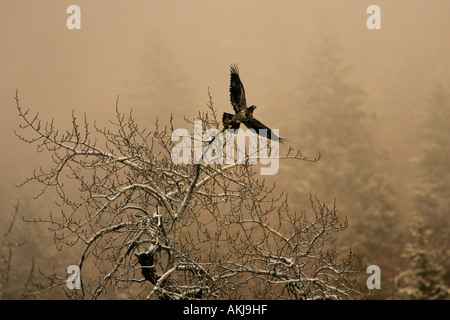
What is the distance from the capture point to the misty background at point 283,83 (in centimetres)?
3288

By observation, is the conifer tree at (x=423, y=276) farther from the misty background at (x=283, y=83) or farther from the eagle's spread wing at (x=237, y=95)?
the eagle's spread wing at (x=237, y=95)

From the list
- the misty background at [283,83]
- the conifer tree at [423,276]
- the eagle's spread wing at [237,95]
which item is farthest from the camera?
the misty background at [283,83]

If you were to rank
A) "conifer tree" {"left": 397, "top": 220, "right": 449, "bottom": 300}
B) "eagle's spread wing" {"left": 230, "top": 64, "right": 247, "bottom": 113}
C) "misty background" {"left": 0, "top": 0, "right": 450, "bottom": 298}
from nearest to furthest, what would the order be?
"eagle's spread wing" {"left": 230, "top": 64, "right": 247, "bottom": 113}
"conifer tree" {"left": 397, "top": 220, "right": 449, "bottom": 300}
"misty background" {"left": 0, "top": 0, "right": 450, "bottom": 298}

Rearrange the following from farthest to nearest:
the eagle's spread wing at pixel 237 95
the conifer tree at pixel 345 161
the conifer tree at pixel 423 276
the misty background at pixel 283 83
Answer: the misty background at pixel 283 83, the conifer tree at pixel 345 161, the conifer tree at pixel 423 276, the eagle's spread wing at pixel 237 95

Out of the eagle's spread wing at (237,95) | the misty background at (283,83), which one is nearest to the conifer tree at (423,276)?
the misty background at (283,83)

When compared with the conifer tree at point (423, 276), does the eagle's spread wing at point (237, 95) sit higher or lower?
higher

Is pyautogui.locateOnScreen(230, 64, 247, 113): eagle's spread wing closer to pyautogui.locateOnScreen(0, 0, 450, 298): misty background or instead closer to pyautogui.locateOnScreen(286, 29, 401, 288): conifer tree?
pyautogui.locateOnScreen(0, 0, 450, 298): misty background

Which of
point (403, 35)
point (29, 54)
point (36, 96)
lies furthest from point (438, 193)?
point (29, 54)

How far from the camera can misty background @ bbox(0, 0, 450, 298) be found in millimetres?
32875

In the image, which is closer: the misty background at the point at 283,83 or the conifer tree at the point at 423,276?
the conifer tree at the point at 423,276

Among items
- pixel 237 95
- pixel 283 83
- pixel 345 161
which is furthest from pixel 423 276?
pixel 283 83

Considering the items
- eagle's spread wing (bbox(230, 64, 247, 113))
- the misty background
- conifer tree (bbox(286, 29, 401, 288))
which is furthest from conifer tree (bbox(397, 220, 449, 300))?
eagle's spread wing (bbox(230, 64, 247, 113))

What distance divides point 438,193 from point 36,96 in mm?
56878
